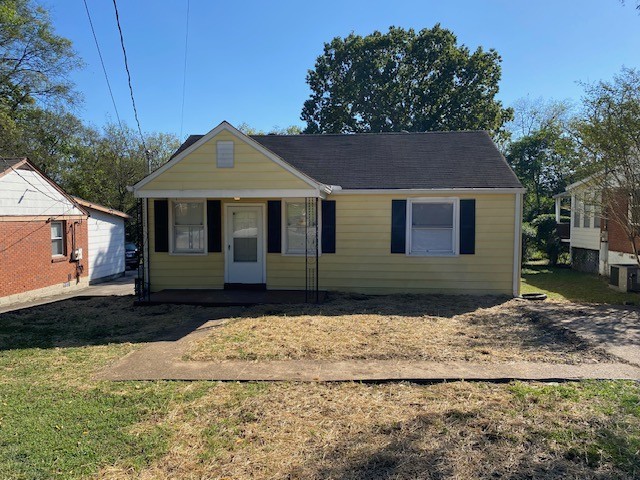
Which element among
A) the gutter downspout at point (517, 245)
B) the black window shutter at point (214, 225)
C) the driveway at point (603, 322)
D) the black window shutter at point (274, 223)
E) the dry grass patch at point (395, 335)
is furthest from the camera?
the black window shutter at point (214, 225)

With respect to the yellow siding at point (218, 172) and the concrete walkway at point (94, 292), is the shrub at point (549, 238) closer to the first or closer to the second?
the yellow siding at point (218, 172)

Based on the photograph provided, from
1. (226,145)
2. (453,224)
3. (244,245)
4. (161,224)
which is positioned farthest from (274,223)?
(453,224)

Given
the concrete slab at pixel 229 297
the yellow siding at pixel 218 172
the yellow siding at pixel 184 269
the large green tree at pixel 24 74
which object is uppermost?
the large green tree at pixel 24 74

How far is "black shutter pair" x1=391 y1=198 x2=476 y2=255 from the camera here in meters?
10.9

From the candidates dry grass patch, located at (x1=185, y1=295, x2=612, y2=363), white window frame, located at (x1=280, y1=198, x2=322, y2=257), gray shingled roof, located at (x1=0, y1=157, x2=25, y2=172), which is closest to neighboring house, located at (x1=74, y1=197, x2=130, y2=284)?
gray shingled roof, located at (x1=0, y1=157, x2=25, y2=172)

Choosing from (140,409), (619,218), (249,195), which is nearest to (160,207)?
(249,195)

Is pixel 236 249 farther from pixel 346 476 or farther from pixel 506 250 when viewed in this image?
pixel 346 476

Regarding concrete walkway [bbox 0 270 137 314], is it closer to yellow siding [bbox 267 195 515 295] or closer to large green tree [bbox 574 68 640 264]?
yellow siding [bbox 267 195 515 295]

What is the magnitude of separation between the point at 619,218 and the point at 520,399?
30.8 feet

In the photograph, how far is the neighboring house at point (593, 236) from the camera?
40.9 ft

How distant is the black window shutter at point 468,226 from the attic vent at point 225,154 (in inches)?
225

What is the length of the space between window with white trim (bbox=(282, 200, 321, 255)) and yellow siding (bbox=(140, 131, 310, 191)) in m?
1.40

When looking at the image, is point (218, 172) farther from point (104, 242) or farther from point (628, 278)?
point (628, 278)

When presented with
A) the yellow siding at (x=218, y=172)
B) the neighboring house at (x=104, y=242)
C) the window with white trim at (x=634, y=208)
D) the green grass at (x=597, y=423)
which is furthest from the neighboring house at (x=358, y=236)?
the neighboring house at (x=104, y=242)
